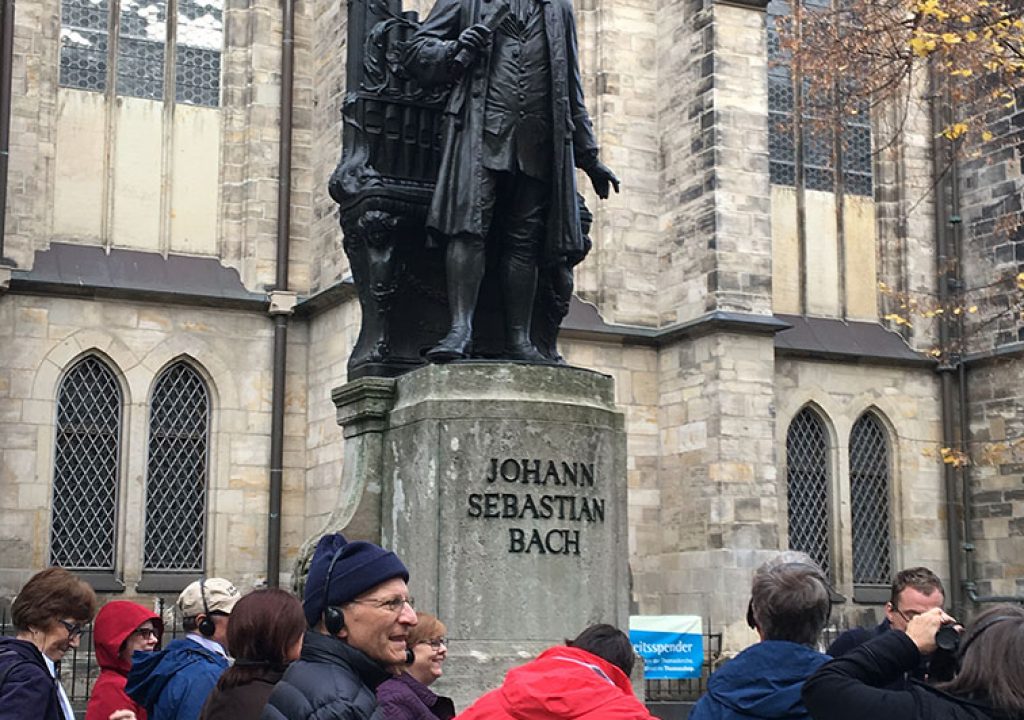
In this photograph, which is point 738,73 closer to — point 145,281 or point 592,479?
point 145,281

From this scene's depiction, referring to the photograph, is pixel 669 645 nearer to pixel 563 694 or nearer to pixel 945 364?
pixel 945 364

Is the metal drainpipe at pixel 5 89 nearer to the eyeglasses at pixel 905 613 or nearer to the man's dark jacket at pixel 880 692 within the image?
the eyeglasses at pixel 905 613

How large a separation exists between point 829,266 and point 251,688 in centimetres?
2141

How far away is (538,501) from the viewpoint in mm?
7133

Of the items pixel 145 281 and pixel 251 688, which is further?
pixel 145 281

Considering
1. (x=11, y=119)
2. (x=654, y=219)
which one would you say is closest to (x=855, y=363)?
(x=654, y=219)

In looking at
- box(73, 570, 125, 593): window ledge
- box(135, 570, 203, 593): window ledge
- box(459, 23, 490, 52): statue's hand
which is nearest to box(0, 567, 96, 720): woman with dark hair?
box(459, 23, 490, 52): statue's hand

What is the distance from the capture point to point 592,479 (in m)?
7.33

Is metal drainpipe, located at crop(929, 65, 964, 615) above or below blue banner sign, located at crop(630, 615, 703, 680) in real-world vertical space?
above

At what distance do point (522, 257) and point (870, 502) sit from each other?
17.7 metres

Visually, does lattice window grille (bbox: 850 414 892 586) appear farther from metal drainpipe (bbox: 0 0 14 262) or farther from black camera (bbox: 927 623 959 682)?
black camera (bbox: 927 623 959 682)

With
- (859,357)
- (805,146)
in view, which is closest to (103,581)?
(859,357)

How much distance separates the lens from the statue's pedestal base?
691cm

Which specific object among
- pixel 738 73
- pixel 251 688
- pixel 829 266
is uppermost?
pixel 738 73
